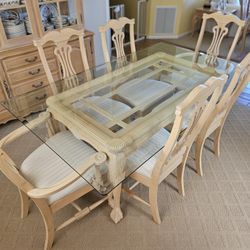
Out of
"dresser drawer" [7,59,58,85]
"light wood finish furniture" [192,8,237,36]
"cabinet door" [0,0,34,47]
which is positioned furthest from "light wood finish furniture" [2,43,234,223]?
"light wood finish furniture" [192,8,237,36]

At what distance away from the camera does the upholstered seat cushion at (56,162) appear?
4.09 feet

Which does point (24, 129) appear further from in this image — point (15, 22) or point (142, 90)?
point (15, 22)

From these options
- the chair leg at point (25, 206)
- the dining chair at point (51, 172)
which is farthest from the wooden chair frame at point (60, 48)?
the chair leg at point (25, 206)

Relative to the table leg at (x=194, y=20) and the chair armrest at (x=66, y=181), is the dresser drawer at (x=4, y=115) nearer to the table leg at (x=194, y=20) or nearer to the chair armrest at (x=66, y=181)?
the chair armrest at (x=66, y=181)

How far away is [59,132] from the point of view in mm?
1579

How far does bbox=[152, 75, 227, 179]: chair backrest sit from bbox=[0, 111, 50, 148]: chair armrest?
2.56 ft

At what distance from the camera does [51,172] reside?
4.26ft

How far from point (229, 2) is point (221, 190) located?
14.6 feet

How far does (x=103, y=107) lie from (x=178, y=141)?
22.9 inches

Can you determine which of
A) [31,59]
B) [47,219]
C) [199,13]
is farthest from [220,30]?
[199,13]

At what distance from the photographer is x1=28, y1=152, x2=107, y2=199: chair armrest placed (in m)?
1.06

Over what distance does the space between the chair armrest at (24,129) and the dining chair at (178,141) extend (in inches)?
24.6

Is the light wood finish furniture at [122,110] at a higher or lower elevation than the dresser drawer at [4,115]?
higher

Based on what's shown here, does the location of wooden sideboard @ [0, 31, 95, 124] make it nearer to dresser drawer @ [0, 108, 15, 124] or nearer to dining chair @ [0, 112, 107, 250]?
dresser drawer @ [0, 108, 15, 124]
